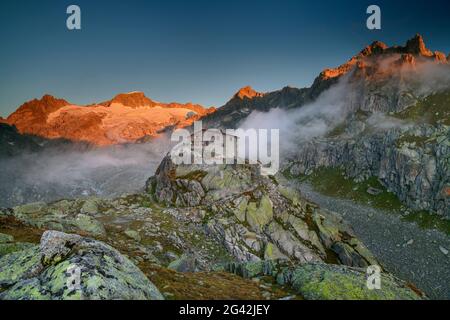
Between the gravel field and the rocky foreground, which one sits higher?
the rocky foreground

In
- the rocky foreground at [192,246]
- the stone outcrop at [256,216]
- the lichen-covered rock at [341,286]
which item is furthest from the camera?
the stone outcrop at [256,216]

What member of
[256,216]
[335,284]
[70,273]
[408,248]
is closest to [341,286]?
[335,284]

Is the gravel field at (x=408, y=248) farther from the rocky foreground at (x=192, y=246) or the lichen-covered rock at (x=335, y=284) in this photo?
→ the lichen-covered rock at (x=335, y=284)

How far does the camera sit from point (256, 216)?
77125mm

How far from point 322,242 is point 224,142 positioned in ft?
157

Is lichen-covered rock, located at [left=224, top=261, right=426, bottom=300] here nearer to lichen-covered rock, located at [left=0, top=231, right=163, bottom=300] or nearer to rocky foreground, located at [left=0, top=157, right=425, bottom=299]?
rocky foreground, located at [left=0, top=157, right=425, bottom=299]

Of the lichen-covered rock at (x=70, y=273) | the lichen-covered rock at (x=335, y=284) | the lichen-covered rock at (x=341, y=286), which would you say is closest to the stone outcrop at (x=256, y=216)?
the lichen-covered rock at (x=335, y=284)

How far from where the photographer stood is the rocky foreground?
1489 cm

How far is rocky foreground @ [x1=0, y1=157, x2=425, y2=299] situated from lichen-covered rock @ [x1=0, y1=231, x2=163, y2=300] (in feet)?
0.17

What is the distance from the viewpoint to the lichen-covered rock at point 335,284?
57.8ft

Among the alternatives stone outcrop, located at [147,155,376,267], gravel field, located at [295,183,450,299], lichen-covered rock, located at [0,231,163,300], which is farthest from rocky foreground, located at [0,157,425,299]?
gravel field, located at [295,183,450,299]

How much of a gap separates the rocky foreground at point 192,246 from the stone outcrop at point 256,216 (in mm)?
301

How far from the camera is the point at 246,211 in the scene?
77.8 metres
